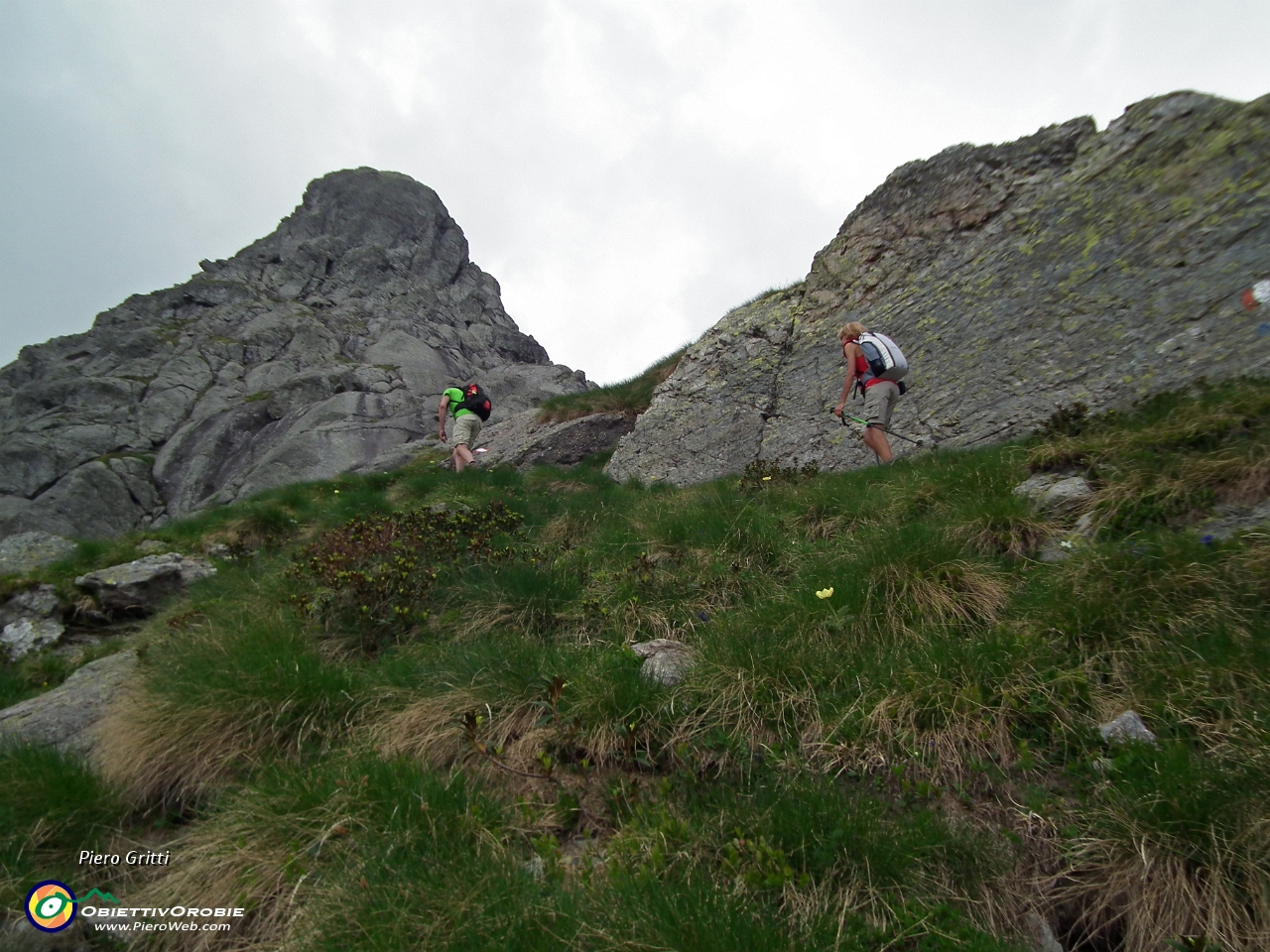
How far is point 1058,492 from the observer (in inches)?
193

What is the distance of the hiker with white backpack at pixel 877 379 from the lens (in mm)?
8352

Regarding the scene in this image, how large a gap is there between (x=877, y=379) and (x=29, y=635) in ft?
36.4

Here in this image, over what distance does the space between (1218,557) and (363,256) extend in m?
84.8

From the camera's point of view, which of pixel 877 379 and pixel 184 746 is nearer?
pixel 184 746

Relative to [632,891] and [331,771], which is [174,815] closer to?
[331,771]

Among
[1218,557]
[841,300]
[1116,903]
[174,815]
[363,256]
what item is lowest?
[1116,903]

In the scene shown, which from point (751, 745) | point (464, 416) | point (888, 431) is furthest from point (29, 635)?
point (888, 431)

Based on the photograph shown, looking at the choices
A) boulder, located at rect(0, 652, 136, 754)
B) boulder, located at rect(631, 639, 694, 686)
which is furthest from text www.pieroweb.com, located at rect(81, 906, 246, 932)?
boulder, located at rect(631, 639, 694, 686)

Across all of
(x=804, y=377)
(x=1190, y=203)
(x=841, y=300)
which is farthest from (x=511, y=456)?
(x=1190, y=203)

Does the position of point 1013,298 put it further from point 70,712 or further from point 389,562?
point 70,712

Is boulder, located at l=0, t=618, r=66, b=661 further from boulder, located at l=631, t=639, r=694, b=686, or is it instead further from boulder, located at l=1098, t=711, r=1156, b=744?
boulder, located at l=1098, t=711, r=1156, b=744

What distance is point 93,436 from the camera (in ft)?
148

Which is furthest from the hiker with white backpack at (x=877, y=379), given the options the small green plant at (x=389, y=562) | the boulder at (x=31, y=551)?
the boulder at (x=31, y=551)

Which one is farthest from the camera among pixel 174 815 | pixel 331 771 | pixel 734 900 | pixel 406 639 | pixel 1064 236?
A: pixel 1064 236
